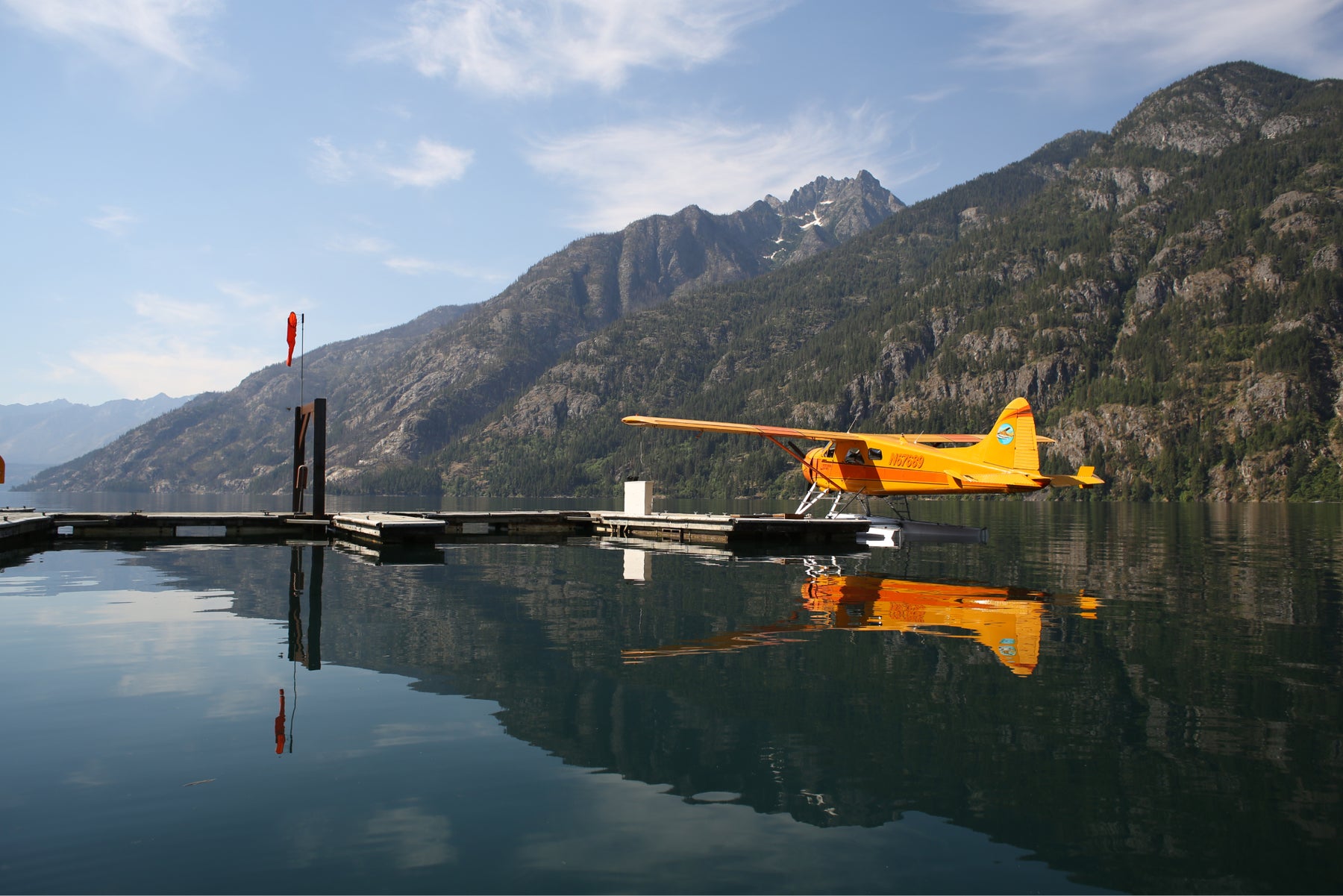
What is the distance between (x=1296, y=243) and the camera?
16350 centimetres

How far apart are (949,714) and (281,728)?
6035 millimetres

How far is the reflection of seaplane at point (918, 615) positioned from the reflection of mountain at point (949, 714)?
0.21m

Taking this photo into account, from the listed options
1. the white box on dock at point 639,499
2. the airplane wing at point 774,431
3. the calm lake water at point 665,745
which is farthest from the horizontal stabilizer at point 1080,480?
the white box on dock at point 639,499

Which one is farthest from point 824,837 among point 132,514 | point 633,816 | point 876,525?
point 132,514

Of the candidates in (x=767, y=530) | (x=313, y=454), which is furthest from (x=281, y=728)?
(x=313, y=454)

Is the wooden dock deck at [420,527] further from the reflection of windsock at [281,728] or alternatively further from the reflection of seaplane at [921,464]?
the reflection of windsock at [281,728]

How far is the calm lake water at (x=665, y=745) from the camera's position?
4980 millimetres

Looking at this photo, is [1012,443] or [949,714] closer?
[949,714]

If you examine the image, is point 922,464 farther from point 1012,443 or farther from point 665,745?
point 665,745

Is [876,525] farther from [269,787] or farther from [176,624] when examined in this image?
[269,787]

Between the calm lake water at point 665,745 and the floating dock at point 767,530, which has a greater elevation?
the floating dock at point 767,530

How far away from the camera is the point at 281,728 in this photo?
24.6 ft

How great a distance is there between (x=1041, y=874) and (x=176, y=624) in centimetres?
1236

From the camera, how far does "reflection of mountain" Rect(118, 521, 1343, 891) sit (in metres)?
5.61
